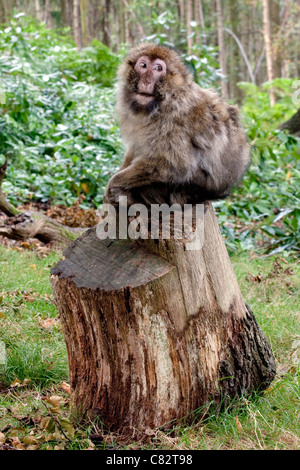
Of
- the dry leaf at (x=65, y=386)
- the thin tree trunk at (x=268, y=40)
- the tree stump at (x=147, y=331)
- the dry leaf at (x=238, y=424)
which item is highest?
the thin tree trunk at (x=268, y=40)

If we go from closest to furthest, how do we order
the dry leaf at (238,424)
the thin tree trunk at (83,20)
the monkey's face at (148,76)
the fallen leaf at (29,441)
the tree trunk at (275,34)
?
1. the fallen leaf at (29,441)
2. the dry leaf at (238,424)
3. the monkey's face at (148,76)
4. the tree trunk at (275,34)
5. the thin tree trunk at (83,20)

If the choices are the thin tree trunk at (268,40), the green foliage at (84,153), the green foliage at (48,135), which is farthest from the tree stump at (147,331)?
the thin tree trunk at (268,40)

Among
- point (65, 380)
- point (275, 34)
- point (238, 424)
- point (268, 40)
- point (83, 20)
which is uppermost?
point (83, 20)

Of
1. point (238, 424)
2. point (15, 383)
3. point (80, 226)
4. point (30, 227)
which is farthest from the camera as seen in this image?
point (80, 226)

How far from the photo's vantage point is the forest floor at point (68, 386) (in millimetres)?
2777

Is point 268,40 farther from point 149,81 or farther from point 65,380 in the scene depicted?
point 65,380

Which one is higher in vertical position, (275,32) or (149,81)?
(275,32)

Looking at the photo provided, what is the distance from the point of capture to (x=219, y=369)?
10.0ft

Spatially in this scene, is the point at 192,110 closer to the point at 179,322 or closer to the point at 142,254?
the point at 142,254

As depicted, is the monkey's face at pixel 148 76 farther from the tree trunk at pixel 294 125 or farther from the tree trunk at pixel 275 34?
the tree trunk at pixel 275 34

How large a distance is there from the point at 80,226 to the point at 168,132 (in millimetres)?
3886

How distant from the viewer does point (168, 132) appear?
3596mm

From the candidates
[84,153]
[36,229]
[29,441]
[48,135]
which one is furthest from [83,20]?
[29,441]
